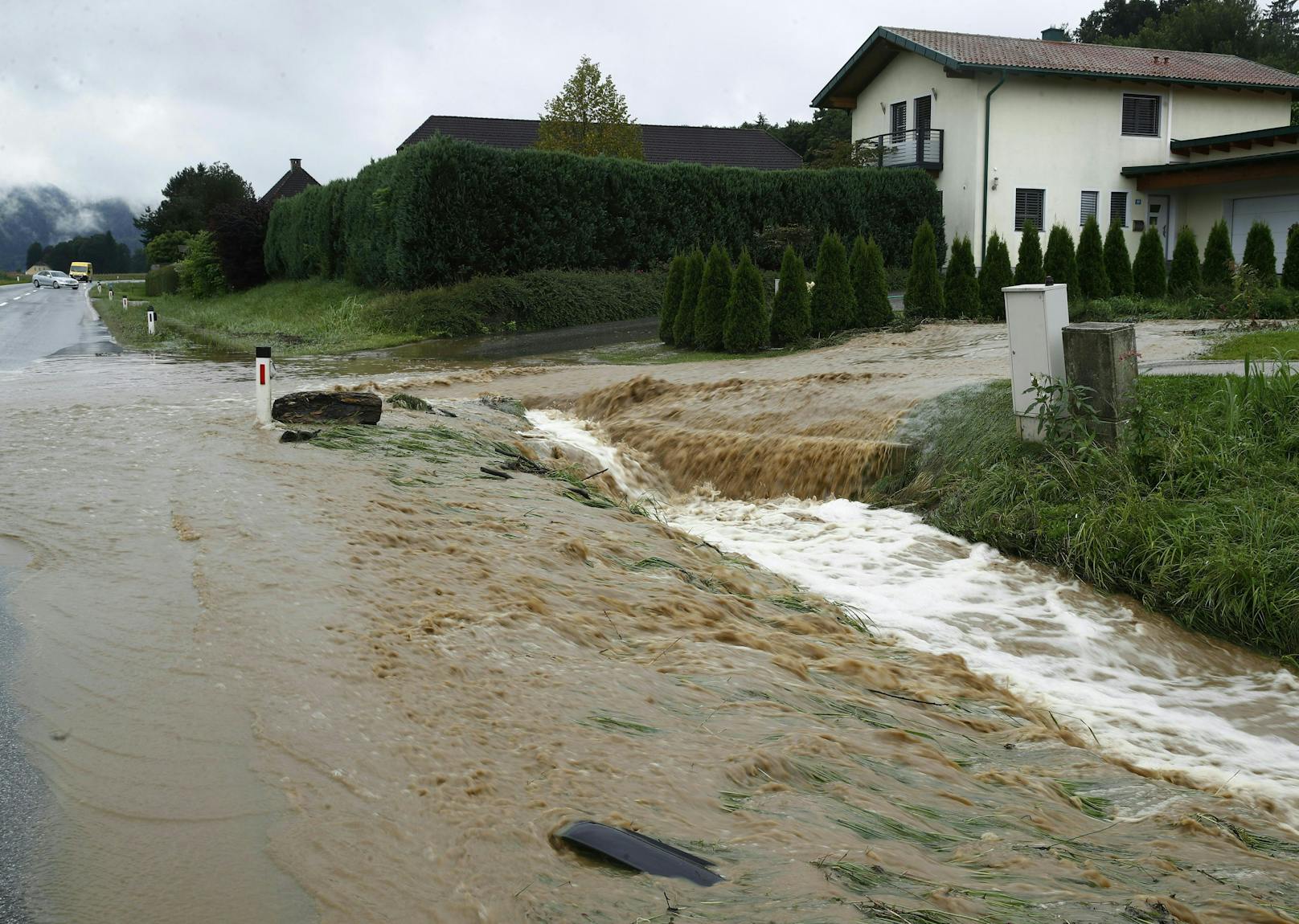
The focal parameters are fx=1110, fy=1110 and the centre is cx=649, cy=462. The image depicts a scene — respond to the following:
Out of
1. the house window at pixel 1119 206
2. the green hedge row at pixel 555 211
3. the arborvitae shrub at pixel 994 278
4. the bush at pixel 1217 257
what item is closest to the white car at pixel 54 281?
the green hedge row at pixel 555 211

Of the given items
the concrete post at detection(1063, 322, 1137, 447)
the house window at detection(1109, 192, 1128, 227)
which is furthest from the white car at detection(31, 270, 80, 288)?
the concrete post at detection(1063, 322, 1137, 447)

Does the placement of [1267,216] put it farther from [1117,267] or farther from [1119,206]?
[1117,267]

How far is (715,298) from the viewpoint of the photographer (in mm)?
19109

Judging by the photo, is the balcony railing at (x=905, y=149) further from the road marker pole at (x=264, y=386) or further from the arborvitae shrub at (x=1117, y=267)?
the road marker pole at (x=264, y=386)

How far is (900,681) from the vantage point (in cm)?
525

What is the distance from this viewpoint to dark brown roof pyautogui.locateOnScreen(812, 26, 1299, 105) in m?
30.3

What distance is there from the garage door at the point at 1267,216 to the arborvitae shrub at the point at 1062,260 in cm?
1156

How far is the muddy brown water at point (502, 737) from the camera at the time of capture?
2.82m

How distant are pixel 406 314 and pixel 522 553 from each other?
62.4 feet

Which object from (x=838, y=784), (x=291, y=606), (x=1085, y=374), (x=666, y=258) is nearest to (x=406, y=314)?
(x=666, y=258)

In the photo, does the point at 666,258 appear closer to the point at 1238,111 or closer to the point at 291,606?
the point at 1238,111

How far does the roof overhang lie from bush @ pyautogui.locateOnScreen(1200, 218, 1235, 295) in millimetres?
8769

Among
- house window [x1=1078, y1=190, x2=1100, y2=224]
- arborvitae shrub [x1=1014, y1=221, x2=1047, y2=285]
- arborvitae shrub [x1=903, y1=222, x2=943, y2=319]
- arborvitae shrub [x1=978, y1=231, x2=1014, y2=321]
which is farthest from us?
house window [x1=1078, y1=190, x2=1100, y2=224]

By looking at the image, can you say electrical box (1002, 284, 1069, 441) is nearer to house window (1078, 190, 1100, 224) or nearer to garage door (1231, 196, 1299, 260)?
garage door (1231, 196, 1299, 260)
